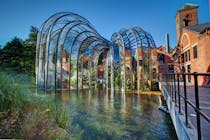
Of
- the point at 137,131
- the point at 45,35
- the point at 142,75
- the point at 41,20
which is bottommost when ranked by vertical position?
the point at 137,131

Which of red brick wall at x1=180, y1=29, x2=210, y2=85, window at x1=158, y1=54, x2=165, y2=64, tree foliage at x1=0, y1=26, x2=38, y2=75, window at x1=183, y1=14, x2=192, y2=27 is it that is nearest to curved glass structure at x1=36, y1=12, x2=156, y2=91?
red brick wall at x1=180, y1=29, x2=210, y2=85

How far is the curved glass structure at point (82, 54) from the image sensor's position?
9.75m

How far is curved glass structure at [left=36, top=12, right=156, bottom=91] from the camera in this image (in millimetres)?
9750

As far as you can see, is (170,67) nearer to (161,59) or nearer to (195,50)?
(161,59)

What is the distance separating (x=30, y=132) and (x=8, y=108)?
0.72 meters

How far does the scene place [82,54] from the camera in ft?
45.1

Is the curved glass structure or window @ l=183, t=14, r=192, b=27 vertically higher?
window @ l=183, t=14, r=192, b=27

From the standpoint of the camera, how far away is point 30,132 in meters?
2.61

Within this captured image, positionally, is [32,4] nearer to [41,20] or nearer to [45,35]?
[41,20]

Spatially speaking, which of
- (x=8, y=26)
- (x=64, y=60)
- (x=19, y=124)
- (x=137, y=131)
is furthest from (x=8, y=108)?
(x=64, y=60)

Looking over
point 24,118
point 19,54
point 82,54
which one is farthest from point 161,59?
point 24,118

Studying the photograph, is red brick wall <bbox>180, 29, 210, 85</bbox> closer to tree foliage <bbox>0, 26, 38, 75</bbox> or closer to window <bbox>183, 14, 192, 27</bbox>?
window <bbox>183, 14, 192, 27</bbox>

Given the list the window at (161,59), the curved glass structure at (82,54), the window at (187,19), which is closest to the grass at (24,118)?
the curved glass structure at (82,54)

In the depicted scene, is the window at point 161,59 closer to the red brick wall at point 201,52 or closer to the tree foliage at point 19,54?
the red brick wall at point 201,52
